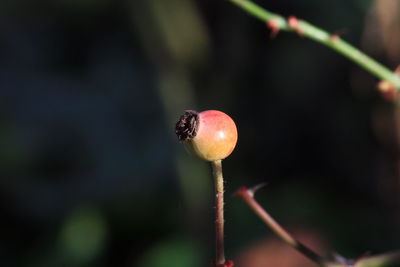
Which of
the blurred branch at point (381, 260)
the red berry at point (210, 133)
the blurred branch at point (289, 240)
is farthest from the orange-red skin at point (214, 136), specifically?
the blurred branch at point (381, 260)

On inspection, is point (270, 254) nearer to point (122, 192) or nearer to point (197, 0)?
point (122, 192)

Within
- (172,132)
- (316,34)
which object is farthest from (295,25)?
(172,132)

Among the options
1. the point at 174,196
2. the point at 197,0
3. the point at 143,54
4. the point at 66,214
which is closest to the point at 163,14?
the point at 197,0

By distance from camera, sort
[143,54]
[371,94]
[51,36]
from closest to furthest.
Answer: [371,94] → [143,54] → [51,36]

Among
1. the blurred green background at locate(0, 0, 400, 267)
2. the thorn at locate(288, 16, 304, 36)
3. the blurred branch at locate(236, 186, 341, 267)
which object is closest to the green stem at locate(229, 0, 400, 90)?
→ the thorn at locate(288, 16, 304, 36)

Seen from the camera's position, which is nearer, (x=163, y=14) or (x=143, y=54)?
(x=163, y=14)

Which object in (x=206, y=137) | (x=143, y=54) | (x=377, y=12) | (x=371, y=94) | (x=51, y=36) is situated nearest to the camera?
(x=206, y=137)

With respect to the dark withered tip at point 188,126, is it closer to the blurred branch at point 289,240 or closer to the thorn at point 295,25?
the blurred branch at point 289,240

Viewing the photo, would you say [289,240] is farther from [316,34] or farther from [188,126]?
[316,34]
